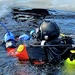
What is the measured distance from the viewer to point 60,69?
25.2 feet

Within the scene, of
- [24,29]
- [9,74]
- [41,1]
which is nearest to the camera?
[9,74]

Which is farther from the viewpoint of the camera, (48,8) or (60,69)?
(48,8)

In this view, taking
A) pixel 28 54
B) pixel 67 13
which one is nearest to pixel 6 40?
pixel 28 54

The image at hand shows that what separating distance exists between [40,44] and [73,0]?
7785mm

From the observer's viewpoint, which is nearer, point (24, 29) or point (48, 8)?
point (24, 29)

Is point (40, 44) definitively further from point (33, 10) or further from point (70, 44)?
point (33, 10)

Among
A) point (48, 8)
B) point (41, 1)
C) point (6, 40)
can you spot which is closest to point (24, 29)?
point (6, 40)

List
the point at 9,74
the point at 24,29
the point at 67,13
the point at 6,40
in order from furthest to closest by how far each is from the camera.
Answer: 1. the point at 67,13
2. the point at 24,29
3. the point at 6,40
4. the point at 9,74

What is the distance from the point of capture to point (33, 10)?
1328 cm

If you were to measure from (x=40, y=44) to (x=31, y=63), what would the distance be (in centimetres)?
56

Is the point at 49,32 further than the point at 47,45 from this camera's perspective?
Yes

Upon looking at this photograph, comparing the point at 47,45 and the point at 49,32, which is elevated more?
the point at 49,32

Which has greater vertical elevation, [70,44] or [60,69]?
[70,44]

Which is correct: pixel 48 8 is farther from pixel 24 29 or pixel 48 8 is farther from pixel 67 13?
pixel 24 29
